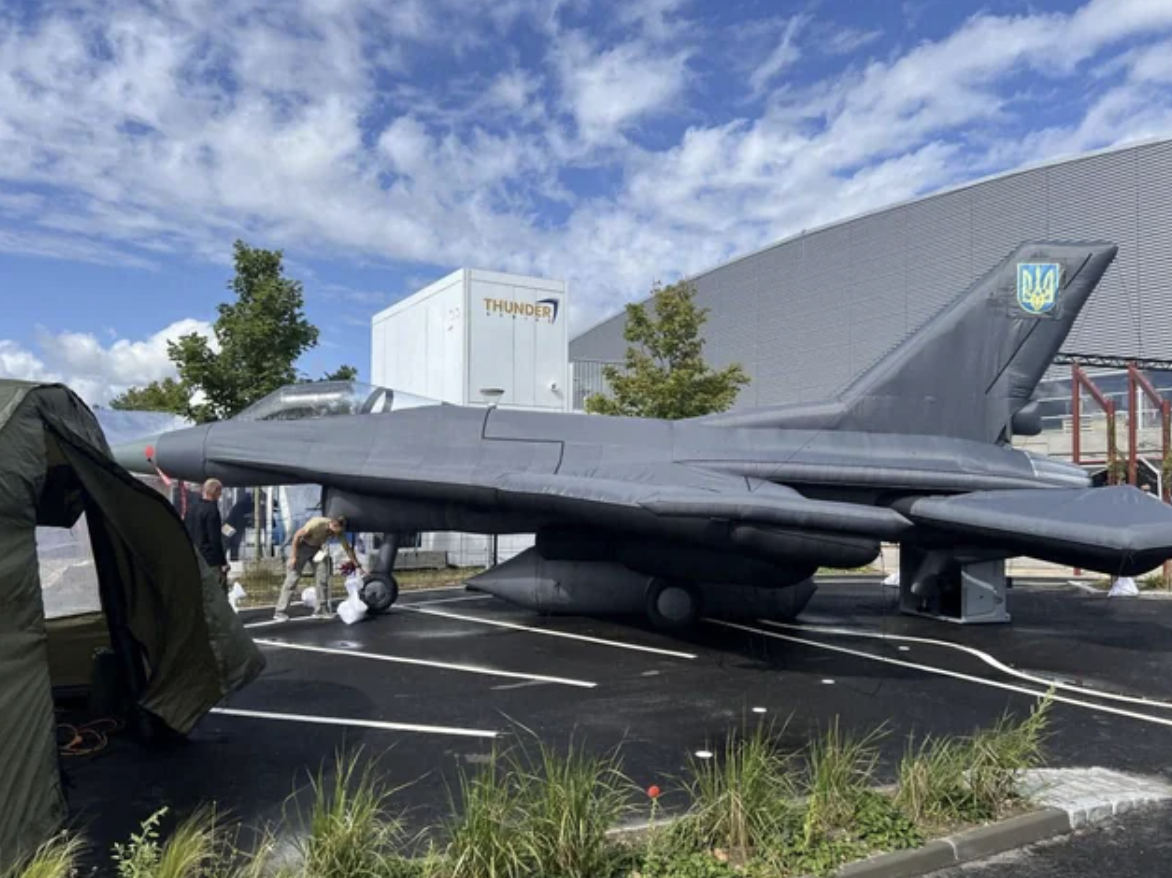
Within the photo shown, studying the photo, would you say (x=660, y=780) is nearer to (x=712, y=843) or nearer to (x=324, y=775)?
(x=712, y=843)

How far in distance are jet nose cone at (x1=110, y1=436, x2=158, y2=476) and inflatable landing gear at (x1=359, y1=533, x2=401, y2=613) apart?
127 inches

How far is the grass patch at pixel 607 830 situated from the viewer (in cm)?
372

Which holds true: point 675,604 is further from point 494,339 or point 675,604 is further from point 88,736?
point 494,339

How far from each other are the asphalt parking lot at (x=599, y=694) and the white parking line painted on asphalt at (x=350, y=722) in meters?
0.02

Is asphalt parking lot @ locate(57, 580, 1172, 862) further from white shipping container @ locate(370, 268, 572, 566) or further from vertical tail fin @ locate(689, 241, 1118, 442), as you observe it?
white shipping container @ locate(370, 268, 572, 566)

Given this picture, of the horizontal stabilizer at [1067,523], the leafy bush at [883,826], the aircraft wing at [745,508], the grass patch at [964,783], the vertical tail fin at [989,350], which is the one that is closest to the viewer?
the leafy bush at [883,826]

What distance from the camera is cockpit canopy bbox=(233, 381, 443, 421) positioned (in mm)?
11602

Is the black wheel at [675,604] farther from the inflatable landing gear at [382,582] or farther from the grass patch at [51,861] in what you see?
the grass patch at [51,861]

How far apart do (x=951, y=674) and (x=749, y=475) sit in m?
3.45

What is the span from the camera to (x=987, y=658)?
10.2 meters

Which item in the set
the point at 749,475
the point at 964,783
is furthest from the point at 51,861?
the point at 749,475

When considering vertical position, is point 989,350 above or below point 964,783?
above

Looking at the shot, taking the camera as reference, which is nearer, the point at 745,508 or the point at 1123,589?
the point at 745,508

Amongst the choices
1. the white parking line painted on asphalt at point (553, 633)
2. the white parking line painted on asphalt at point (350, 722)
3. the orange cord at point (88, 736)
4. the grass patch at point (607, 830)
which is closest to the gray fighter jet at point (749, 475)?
the white parking line painted on asphalt at point (553, 633)
